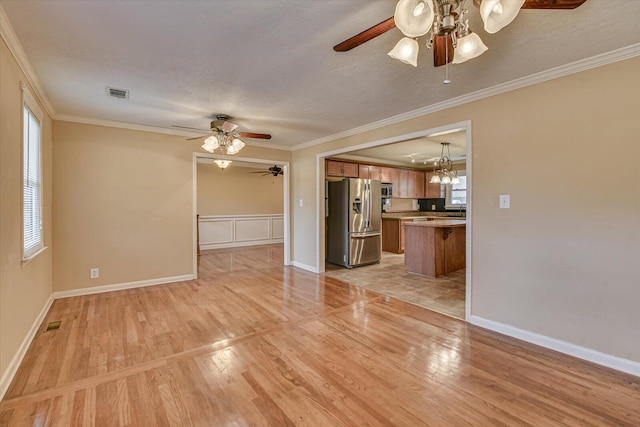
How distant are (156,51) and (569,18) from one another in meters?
2.76

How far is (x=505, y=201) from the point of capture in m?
2.79

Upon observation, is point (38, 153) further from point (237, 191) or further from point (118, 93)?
point (237, 191)

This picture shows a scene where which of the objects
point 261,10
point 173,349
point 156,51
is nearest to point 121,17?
point 156,51

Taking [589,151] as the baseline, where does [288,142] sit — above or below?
above

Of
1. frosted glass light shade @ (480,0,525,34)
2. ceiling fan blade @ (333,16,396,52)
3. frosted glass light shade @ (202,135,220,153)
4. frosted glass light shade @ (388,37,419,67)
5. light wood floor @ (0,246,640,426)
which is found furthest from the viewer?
frosted glass light shade @ (202,135,220,153)

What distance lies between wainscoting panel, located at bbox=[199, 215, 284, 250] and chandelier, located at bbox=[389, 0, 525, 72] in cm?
736

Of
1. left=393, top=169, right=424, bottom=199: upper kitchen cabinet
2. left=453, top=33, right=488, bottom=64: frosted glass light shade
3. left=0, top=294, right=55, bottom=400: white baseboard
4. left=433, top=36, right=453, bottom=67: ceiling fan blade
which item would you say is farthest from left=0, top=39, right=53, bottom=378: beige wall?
left=393, top=169, right=424, bottom=199: upper kitchen cabinet

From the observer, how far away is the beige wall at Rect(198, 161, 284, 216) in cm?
792

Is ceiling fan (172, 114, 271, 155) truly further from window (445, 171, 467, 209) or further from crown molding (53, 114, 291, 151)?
window (445, 171, 467, 209)

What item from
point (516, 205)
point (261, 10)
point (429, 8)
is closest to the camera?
point (429, 8)

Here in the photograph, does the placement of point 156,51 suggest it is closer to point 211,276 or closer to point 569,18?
point 569,18

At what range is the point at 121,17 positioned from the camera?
1.79 m

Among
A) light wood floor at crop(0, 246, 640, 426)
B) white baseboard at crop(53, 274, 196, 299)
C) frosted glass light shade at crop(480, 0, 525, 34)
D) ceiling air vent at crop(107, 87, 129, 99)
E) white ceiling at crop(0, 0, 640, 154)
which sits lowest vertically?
light wood floor at crop(0, 246, 640, 426)

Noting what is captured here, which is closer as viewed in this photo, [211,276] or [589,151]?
[589,151]
